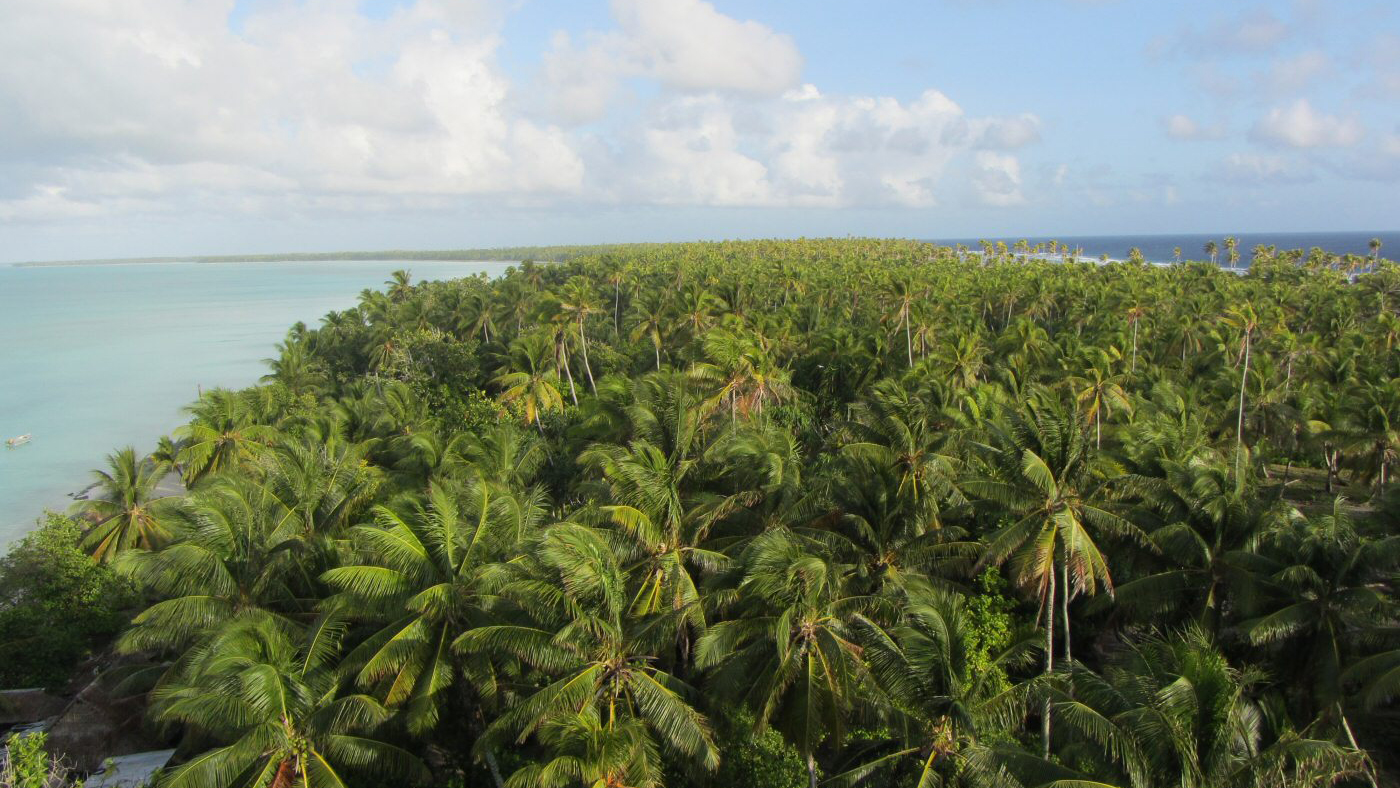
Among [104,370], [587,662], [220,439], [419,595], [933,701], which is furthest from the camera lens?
[104,370]

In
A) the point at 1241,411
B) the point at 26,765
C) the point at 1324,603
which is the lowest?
the point at 26,765

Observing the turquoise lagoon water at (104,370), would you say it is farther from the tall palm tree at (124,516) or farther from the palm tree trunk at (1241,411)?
the palm tree trunk at (1241,411)

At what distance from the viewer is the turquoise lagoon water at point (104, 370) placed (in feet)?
150

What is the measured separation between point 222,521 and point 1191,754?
1612 centimetres

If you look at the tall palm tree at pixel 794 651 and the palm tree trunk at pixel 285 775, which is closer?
the palm tree trunk at pixel 285 775

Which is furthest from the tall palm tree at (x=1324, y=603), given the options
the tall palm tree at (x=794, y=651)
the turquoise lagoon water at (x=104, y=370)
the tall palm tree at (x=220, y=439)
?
the turquoise lagoon water at (x=104, y=370)

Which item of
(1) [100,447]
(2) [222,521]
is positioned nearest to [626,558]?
(2) [222,521]

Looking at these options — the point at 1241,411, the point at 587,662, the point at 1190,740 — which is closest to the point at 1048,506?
the point at 1190,740

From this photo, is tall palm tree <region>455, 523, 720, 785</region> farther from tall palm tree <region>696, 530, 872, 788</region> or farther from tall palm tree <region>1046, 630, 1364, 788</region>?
tall palm tree <region>1046, 630, 1364, 788</region>

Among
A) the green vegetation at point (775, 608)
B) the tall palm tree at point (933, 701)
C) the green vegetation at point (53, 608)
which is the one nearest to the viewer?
the green vegetation at point (775, 608)

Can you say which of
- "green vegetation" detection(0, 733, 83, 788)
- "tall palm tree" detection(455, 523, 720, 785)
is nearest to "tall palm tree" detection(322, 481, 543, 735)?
"tall palm tree" detection(455, 523, 720, 785)

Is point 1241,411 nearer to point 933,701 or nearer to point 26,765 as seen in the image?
point 933,701

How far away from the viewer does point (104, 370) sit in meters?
77.9

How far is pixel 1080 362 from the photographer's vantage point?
99.0 feet
